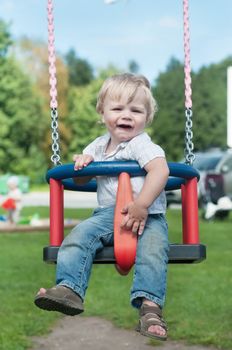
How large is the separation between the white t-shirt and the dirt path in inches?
107

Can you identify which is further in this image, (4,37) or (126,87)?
(4,37)

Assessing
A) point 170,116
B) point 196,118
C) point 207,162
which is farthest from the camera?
point 170,116

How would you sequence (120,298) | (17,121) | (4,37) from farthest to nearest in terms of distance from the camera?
(17,121) → (4,37) → (120,298)

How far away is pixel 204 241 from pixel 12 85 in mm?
36041

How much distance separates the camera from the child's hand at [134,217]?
3.76m

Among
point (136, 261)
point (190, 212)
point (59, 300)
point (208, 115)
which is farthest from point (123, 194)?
point (208, 115)

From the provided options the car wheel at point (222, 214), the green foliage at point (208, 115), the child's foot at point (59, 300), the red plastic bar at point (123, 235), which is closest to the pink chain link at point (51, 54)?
the red plastic bar at point (123, 235)

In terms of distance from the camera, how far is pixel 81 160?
386 cm

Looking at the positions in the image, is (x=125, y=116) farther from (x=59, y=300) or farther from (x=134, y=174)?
(x=59, y=300)

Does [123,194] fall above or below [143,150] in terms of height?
below

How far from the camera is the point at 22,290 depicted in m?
9.16

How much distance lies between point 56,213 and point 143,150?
23.2 inches

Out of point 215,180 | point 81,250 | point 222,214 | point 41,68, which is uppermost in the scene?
point 41,68

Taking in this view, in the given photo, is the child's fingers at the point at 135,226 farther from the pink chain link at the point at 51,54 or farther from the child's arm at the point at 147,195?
the pink chain link at the point at 51,54
